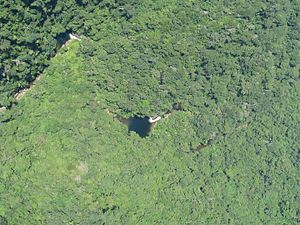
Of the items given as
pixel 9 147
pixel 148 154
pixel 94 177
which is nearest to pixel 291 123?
pixel 148 154

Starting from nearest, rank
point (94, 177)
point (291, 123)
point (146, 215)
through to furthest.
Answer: point (94, 177) < point (146, 215) < point (291, 123)

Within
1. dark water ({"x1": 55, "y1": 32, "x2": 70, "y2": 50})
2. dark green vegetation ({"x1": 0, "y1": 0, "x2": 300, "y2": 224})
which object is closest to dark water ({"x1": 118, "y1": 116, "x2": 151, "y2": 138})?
dark green vegetation ({"x1": 0, "y1": 0, "x2": 300, "y2": 224})

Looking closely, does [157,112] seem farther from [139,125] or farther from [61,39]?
[61,39]

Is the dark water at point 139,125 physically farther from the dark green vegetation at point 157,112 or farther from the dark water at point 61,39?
the dark water at point 61,39

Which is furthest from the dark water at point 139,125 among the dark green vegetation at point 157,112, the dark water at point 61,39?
the dark water at point 61,39

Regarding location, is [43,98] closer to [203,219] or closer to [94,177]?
[94,177]

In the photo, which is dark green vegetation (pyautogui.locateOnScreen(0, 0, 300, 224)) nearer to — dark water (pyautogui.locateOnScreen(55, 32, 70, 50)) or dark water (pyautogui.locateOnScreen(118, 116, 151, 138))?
dark water (pyautogui.locateOnScreen(55, 32, 70, 50))

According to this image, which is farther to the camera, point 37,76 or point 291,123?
point 291,123
